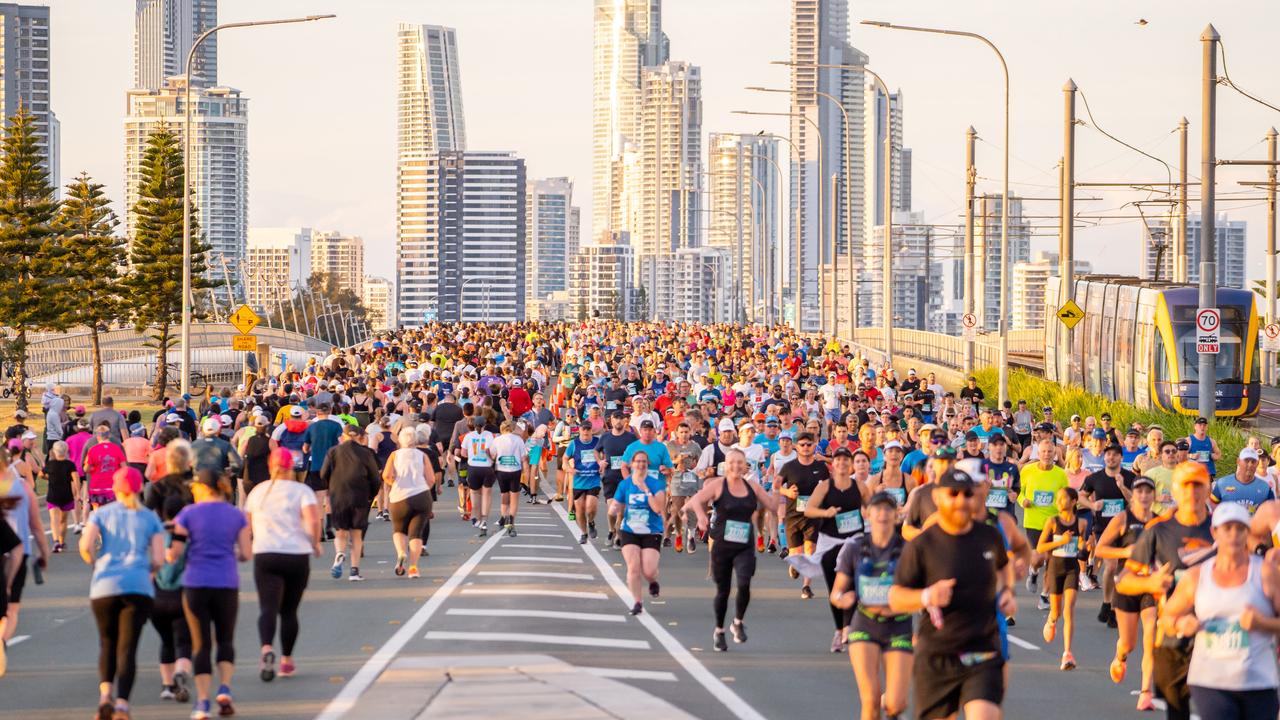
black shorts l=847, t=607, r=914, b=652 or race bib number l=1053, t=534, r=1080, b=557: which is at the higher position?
black shorts l=847, t=607, r=914, b=652

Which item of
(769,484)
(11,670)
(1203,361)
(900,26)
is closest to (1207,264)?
(1203,361)

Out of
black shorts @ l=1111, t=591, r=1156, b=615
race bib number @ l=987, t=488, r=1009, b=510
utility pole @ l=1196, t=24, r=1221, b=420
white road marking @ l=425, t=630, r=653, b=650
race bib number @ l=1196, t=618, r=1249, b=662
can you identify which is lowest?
white road marking @ l=425, t=630, r=653, b=650

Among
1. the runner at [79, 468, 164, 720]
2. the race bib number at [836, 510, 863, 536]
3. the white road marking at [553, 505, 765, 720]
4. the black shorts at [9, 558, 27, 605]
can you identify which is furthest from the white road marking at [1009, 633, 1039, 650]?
the black shorts at [9, 558, 27, 605]

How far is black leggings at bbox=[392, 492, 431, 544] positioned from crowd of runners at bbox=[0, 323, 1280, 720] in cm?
2

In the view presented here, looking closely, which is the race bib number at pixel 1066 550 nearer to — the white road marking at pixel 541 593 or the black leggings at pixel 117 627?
the white road marking at pixel 541 593

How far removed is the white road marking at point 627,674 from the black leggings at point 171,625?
268 cm

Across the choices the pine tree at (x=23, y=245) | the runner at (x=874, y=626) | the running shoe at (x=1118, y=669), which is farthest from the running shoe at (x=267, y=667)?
the pine tree at (x=23, y=245)

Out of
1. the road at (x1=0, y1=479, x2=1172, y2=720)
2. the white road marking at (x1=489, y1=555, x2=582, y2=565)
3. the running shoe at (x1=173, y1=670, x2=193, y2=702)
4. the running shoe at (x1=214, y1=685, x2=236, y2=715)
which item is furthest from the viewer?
the white road marking at (x1=489, y1=555, x2=582, y2=565)

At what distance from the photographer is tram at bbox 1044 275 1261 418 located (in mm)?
40000

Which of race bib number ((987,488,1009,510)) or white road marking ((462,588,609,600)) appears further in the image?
race bib number ((987,488,1009,510))

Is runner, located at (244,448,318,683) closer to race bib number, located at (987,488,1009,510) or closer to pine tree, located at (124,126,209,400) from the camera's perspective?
race bib number, located at (987,488,1009,510)

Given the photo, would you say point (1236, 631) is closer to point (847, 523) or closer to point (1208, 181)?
point (847, 523)

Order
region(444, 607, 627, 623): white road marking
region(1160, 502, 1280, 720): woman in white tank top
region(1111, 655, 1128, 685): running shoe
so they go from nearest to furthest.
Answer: region(1160, 502, 1280, 720): woman in white tank top
region(1111, 655, 1128, 685): running shoe
region(444, 607, 627, 623): white road marking

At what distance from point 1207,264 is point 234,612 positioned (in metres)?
17.6
